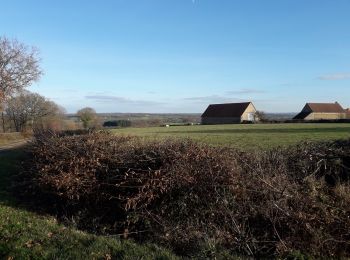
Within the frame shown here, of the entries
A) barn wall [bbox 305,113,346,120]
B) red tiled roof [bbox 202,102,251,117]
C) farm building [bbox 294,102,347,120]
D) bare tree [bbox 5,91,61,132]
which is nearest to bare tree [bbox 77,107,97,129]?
bare tree [bbox 5,91,61,132]

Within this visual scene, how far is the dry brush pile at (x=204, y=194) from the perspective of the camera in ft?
26.1

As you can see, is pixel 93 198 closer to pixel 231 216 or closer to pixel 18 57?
pixel 231 216

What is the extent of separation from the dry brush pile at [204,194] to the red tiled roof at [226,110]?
106 meters

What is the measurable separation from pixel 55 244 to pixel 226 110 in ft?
386

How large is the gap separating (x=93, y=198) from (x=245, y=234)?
372 cm

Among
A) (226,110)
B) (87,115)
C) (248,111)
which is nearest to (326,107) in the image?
(248,111)

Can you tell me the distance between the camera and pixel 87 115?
78312 mm

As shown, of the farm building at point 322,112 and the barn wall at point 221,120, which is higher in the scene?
the farm building at point 322,112

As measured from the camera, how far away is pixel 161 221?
877 centimetres

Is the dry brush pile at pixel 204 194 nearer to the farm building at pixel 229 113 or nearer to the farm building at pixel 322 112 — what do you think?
the farm building at pixel 229 113

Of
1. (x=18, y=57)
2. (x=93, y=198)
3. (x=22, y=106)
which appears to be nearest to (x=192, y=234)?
(x=93, y=198)

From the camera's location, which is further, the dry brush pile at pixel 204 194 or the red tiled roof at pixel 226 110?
the red tiled roof at pixel 226 110

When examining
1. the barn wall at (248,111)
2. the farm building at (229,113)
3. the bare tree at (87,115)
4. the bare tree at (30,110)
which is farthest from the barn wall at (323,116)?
the bare tree at (30,110)

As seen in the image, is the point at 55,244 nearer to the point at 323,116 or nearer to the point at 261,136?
the point at 261,136
